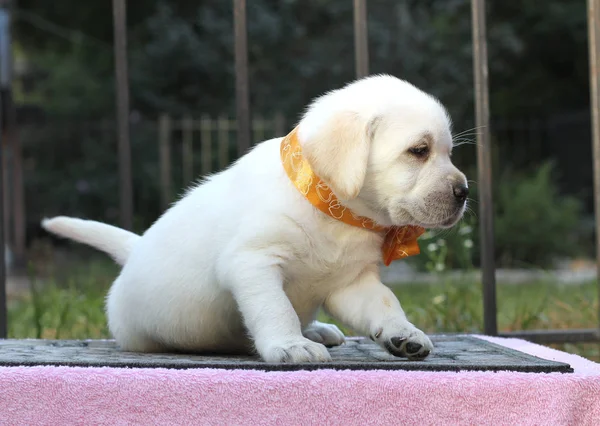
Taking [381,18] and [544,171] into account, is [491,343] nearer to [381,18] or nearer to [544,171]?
[544,171]

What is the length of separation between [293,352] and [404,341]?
0.28 m

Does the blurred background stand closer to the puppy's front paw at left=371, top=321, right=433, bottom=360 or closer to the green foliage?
the green foliage

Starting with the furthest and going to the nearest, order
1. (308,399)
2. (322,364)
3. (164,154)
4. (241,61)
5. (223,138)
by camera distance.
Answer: (223,138) < (164,154) < (241,61) < (322,364) < (308,399)

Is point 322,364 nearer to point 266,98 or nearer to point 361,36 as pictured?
point 361,36

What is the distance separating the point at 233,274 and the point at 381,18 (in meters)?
10.0

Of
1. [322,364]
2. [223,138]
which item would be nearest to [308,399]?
[322,364]

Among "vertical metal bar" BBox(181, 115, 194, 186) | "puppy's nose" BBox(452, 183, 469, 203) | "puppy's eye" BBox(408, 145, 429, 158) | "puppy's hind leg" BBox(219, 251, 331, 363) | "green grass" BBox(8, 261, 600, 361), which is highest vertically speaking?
"vertical metal bar" BBox(181, 115, 194, 186)

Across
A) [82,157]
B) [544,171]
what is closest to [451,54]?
[544,171]

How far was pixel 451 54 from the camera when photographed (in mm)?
11539

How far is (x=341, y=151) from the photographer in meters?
1.92

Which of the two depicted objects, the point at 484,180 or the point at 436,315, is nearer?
the point at 484,180

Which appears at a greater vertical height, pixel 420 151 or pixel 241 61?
pixel 241 61

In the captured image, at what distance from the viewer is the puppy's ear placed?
190 centimetres

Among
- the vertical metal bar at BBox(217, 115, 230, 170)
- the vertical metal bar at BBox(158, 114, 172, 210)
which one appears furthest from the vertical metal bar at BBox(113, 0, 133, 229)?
the vertical metal bar at BBox(217, 115, 230, 170)
